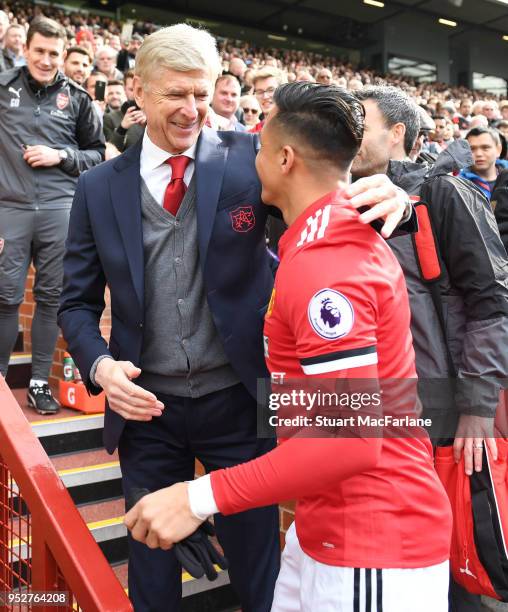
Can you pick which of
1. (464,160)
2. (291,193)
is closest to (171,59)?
(291,193)

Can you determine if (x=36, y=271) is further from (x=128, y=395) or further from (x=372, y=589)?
(x=372, y=589)

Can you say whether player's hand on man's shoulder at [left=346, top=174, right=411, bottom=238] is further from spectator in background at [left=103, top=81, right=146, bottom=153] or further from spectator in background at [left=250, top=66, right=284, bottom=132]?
spectator in background at [left=250, top=66, right=284, bottom=132]

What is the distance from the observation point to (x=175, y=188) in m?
1.89

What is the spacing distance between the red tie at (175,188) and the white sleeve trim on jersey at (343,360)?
0.87 meters

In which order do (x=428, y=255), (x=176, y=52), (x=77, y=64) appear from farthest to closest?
(x=77, y=64) → (x=428, y=255) → (x=176, y=52)

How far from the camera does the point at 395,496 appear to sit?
52.2 inches

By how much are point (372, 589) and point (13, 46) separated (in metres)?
7.89

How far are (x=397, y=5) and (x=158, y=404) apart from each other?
30696 millimetres

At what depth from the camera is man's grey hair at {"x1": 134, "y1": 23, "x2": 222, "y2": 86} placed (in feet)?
5.75

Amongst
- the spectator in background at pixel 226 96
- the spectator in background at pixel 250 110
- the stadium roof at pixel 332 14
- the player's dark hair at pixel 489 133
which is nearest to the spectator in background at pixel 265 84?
the spectator in background at pixel 250 110

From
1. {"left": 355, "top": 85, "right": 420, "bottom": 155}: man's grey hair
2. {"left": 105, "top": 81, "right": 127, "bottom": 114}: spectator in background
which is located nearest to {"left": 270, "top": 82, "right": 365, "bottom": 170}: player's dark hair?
{"left": 355, "top": 85, "right": 420, "bottom": 155}: man's grey hair

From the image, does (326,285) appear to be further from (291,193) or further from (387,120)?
(387,120)

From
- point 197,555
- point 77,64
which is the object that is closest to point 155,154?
point 197,555

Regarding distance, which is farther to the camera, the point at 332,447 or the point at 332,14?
the point at 332,14
